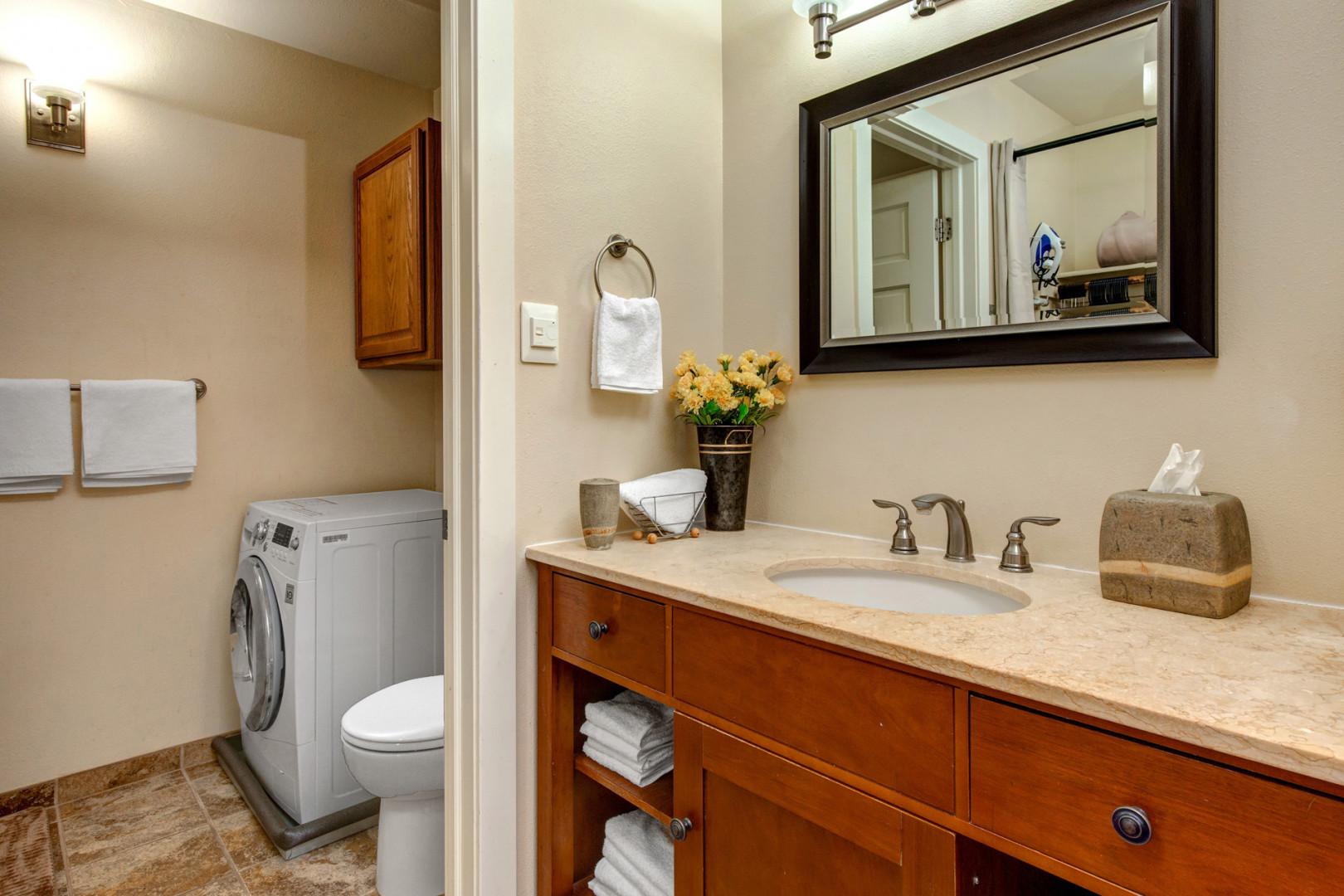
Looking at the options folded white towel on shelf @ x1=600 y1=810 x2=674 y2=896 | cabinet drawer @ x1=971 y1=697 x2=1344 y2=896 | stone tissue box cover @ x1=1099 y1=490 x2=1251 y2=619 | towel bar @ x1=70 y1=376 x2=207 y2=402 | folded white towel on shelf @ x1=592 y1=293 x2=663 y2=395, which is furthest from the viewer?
towel bar @ x1=70 y1=376 x2=207 y2=402

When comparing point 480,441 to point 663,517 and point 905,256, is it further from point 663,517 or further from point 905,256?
point 905,256

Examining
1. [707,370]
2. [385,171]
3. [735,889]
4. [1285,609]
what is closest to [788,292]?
[707,370]

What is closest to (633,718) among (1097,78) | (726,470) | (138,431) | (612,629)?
(612,629)

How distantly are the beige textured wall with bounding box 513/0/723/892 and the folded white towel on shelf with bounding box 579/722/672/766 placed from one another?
0.14 m

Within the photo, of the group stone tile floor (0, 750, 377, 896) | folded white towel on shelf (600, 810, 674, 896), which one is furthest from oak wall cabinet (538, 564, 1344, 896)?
stone tile floor (0, 750, 377, 896)

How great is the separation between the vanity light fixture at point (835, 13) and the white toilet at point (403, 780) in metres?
1.77

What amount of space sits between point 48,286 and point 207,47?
3.15 ft

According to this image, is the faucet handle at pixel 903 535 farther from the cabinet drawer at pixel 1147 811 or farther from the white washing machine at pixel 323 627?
the white washing machine at pixel 323 627

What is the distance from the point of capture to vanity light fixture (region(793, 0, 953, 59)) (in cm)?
131

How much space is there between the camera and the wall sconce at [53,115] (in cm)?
204

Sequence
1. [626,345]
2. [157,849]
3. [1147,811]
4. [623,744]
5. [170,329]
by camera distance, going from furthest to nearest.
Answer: [170,329], [157,849], [626,345], [623,744], [1147,811]

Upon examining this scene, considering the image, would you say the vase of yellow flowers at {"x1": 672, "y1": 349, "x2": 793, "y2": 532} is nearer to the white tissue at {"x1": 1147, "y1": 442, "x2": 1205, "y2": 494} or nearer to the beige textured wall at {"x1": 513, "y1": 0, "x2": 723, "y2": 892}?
the beige textured wall at {"x1": 513, "y1": 0, "x2": 723, "y2": 892}

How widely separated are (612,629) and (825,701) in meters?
0.45

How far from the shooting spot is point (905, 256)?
4.60 feet
